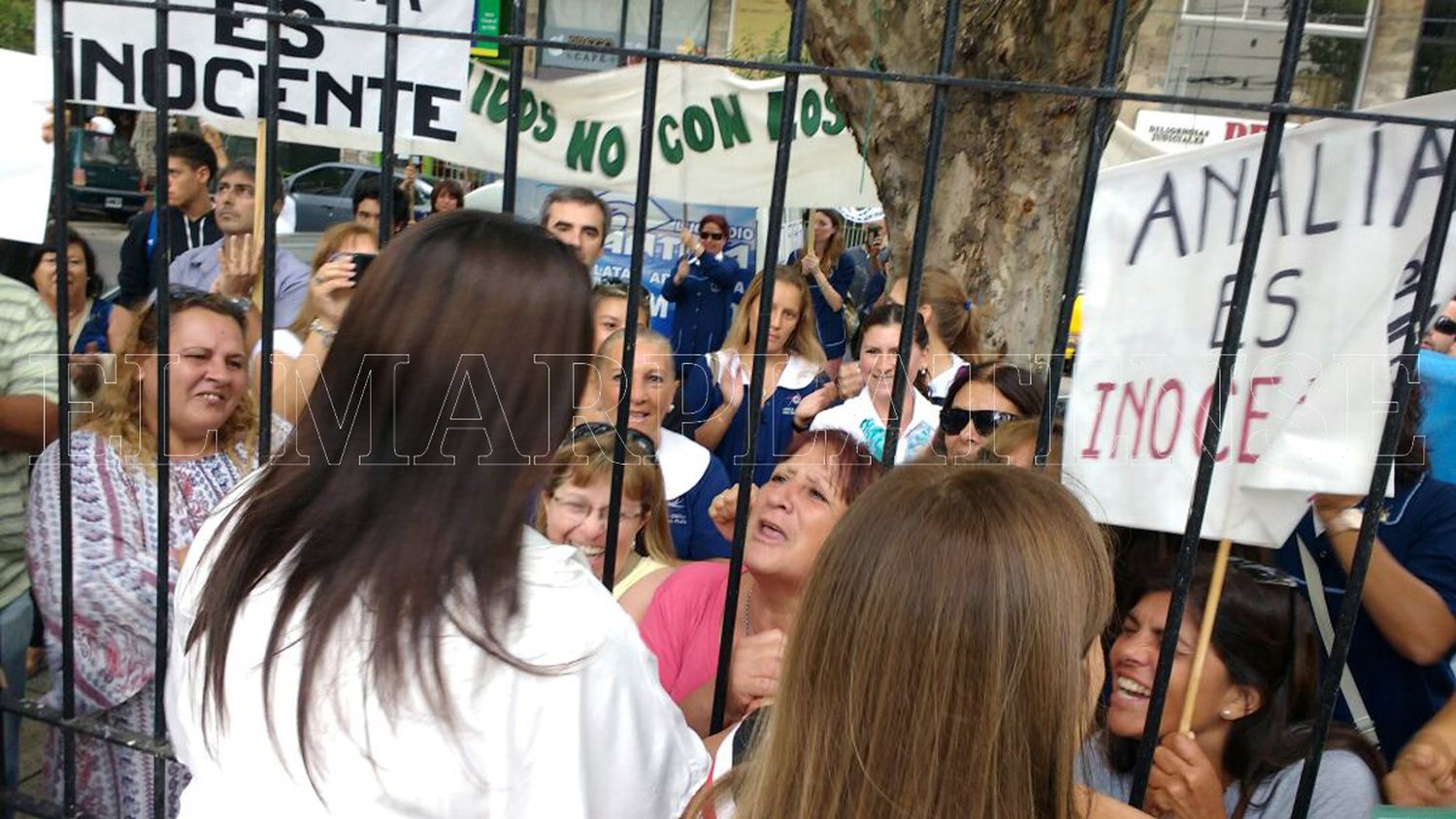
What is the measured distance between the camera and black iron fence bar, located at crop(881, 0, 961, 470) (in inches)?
60.3

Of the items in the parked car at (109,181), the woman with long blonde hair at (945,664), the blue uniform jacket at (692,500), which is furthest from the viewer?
the parked car at (109,181)

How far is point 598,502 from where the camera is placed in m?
2.71

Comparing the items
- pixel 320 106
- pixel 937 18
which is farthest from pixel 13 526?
pixel 937 18

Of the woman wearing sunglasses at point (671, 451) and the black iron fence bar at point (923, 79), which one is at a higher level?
the black iron fence bar at point (923, 79)

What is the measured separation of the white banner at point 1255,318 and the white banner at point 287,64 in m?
1.12

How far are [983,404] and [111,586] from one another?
6.45 ft

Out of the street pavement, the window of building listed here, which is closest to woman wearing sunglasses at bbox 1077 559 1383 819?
the street pavement

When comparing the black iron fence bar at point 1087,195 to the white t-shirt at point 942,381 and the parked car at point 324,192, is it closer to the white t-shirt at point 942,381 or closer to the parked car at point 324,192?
the white t-shirt at point 942,381

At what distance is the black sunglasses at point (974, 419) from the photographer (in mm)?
2795

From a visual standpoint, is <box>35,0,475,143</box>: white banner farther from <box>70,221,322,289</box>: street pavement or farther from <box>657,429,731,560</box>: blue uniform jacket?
<box>70,221,322,289</box>: street pavement

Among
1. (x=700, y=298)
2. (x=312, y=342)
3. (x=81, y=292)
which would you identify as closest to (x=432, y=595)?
(x=312, y=342)

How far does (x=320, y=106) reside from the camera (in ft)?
6.55

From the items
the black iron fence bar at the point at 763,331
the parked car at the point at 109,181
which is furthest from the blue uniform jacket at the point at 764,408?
the parked car at the point at 109,181

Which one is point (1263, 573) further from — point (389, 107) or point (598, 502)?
point (389, 107)
